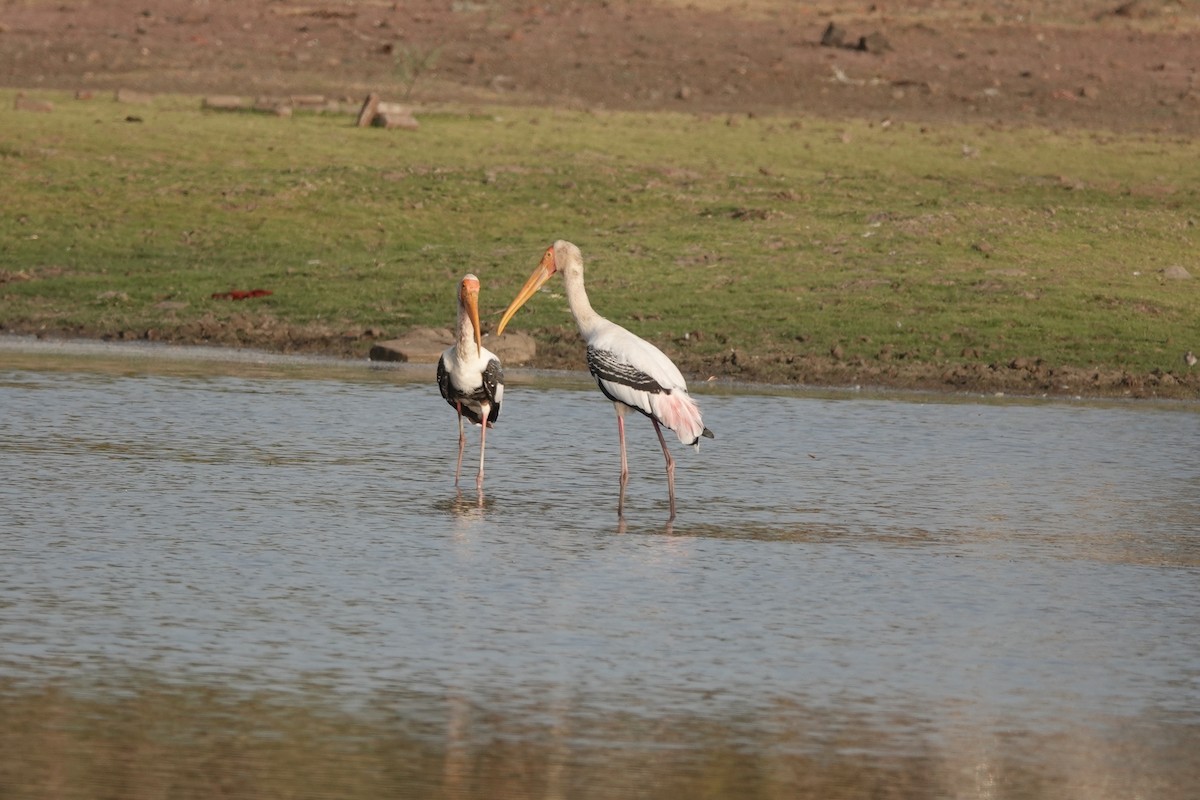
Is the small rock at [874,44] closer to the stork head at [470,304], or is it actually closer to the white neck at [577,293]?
the stork head at [470,304]

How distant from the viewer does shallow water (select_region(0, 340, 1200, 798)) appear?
6402 millimetres

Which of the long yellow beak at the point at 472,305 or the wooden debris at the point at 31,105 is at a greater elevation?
the wooden debris at the point at 31,105

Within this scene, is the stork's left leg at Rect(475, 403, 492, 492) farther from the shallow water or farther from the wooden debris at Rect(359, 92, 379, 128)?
the wooden debris at Rect(359, 92, 379, 128)

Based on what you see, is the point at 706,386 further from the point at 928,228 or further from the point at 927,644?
the point at 927,644

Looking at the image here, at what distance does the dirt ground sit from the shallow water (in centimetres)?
1969

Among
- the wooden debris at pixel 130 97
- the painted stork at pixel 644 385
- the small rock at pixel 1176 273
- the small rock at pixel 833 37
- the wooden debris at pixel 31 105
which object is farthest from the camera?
the small rock at pixel 833 37

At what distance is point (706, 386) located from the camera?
16.6 m

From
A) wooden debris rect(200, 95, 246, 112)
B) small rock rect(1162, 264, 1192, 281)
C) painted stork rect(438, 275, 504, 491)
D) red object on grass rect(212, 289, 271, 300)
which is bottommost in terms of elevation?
painted stork rect(438, 275, 504, 491)

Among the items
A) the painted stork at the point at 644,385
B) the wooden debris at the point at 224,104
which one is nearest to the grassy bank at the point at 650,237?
the wooden debris at the point at 224,104

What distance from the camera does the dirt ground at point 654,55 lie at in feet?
110

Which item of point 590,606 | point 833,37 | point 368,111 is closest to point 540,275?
point 590,606

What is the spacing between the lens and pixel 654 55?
3631 cm

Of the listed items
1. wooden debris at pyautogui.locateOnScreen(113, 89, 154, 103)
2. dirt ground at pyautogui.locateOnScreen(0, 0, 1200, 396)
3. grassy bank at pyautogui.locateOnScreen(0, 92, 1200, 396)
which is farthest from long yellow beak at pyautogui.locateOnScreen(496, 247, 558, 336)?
dirt ground at pyautogui.locateOnScreen(0, 0, 1200, 396)

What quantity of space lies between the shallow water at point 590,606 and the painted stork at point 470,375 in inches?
14.9
